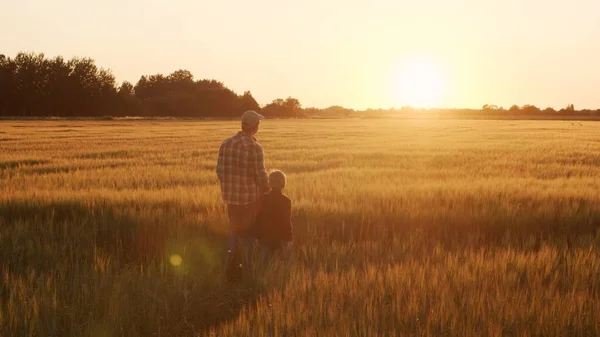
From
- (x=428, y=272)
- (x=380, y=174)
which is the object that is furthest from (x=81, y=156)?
(x=428, y=272)

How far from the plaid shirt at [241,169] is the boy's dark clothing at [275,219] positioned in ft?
0.49

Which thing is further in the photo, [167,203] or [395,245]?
[167,203]

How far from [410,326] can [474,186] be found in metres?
8.09

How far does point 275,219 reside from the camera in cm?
616

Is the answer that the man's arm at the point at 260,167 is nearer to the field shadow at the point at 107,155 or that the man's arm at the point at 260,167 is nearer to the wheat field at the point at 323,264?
the wheat field at the point at 323,264

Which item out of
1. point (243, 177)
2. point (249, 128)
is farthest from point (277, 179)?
point (249, 128)

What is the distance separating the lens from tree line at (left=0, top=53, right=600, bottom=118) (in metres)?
87.4

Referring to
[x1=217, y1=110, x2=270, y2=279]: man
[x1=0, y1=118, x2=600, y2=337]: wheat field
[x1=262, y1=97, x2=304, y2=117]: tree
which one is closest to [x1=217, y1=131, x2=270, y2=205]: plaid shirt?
[x1=217, y1=110, x2=270, y2=279]: man

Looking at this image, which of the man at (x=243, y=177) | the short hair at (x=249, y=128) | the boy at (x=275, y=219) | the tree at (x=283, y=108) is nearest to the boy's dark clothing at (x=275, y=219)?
the boy at (x=275, y=219)

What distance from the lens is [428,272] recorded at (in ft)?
16.7

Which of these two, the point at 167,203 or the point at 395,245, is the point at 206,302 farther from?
the point at 167,203

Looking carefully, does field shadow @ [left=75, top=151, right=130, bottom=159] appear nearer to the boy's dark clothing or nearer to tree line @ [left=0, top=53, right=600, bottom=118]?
the boy's dark clothing

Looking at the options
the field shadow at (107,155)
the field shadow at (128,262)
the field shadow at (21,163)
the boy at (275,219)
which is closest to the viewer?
the field shadow at (128,262)

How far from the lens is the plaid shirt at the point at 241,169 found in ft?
19.9
